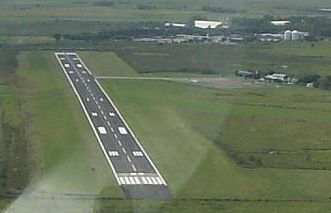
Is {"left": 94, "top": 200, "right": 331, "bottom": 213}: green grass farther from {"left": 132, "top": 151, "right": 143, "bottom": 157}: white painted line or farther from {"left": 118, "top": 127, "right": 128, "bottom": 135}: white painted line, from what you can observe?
{"left": 118, "top": 127, "right": 128, "bottom": 135}: white painted line

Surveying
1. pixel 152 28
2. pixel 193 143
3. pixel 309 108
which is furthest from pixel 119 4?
pixel 193 143

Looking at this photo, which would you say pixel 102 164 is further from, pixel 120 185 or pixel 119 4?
pixel 119 4

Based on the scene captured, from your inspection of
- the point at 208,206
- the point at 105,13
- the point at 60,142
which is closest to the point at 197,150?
the point at 60,142

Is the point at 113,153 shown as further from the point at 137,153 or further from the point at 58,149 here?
the point at 58,149

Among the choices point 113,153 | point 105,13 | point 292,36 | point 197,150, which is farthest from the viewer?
point 105,13

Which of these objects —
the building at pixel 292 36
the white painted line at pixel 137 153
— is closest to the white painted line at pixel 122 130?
the white painted line at pixel 137 153

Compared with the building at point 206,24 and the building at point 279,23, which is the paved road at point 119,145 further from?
the building at point 279,23

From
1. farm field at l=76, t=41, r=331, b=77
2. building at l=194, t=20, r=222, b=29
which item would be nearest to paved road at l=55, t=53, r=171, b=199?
farm field at l=76, t=41, r=331, b=77
